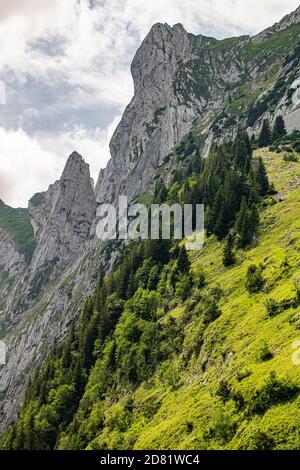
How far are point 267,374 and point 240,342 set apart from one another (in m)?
8.99

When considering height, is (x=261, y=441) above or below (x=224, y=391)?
above

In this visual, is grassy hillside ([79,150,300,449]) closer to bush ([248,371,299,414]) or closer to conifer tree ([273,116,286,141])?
bush ([248,371,299,414])

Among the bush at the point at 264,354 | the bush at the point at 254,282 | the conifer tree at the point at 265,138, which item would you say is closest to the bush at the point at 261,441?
the bush at the point at 264,354

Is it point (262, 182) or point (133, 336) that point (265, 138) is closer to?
point (262, 182)

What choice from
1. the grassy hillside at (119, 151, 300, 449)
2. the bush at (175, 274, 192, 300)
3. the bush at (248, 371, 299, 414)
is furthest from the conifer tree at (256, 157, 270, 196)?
the bush at (248, 371, 299, 414)

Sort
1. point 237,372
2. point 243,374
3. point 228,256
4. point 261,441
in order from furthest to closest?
point 228,256
point 237,372
point 243,374
point 261,441

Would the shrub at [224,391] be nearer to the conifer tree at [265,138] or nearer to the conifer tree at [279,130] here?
the conifer tree at [265,138]

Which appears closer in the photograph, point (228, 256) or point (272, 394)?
point (272, 394)

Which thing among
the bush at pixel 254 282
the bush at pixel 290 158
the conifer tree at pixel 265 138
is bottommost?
the bush at pixel 254 282

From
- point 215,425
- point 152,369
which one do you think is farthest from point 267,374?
point 152,369

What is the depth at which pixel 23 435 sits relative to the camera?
79.9 m

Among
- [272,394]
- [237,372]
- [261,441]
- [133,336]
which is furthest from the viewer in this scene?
[133,336]

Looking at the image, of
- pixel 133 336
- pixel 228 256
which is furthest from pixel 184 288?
pixel 133 336
